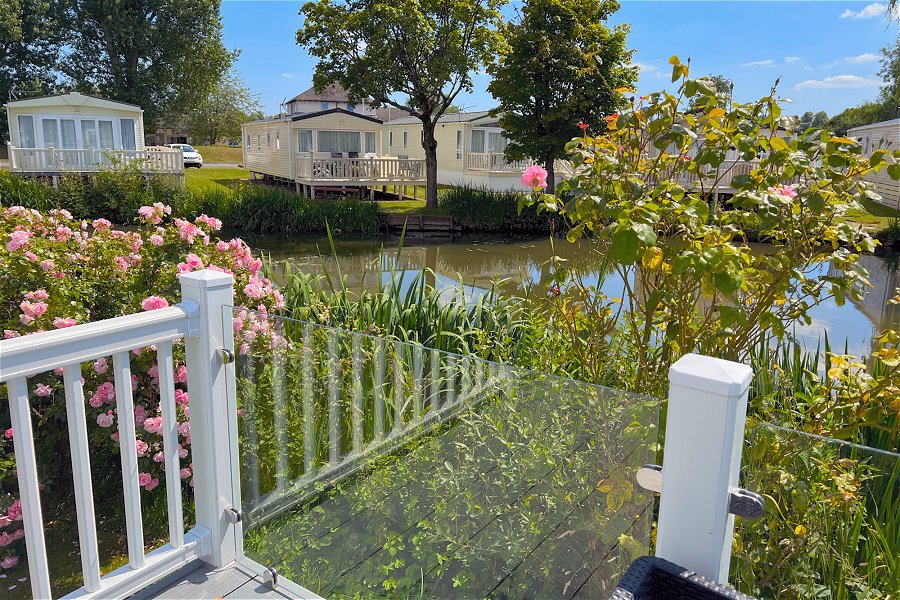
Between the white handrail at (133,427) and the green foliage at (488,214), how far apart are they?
644 inches

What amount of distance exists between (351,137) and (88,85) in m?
18.5

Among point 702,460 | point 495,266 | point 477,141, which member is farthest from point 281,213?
point 702,460

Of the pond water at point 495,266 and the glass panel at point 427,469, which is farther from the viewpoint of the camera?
the pond water at point 495,266

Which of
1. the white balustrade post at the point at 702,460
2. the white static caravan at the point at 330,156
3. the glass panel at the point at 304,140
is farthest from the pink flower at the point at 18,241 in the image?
the glass panel at the point at 304,140

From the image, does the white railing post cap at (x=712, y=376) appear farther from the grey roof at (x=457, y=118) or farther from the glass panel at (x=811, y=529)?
the grey roof at (x=457, y=118)

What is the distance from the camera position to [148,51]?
32.8 m

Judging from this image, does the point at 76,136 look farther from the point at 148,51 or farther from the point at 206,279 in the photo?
the point at 206,279

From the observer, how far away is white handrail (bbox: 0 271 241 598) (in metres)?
1.60

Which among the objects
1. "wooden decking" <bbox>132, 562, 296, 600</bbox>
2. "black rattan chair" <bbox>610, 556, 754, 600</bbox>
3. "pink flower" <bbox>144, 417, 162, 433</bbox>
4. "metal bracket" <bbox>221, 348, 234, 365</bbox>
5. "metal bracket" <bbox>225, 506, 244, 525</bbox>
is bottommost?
"wooden decking" <bbox>132, 562, 296, 600</bbox>

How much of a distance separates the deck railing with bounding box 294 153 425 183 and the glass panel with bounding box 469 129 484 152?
15.0 feet

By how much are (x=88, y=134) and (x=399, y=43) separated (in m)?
12.4

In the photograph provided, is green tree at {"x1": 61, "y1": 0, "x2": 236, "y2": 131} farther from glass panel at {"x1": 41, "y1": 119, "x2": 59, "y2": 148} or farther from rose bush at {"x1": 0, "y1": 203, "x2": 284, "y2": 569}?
rose bush at {"x1": 0, "y1": 203, "x2": 284, "y2": 569}

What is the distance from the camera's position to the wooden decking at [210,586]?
6.84 ft

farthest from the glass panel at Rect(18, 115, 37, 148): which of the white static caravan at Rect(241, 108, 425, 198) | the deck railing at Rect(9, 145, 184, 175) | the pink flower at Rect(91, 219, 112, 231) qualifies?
the pink flower at Rect(91, 219, 112, 231)
